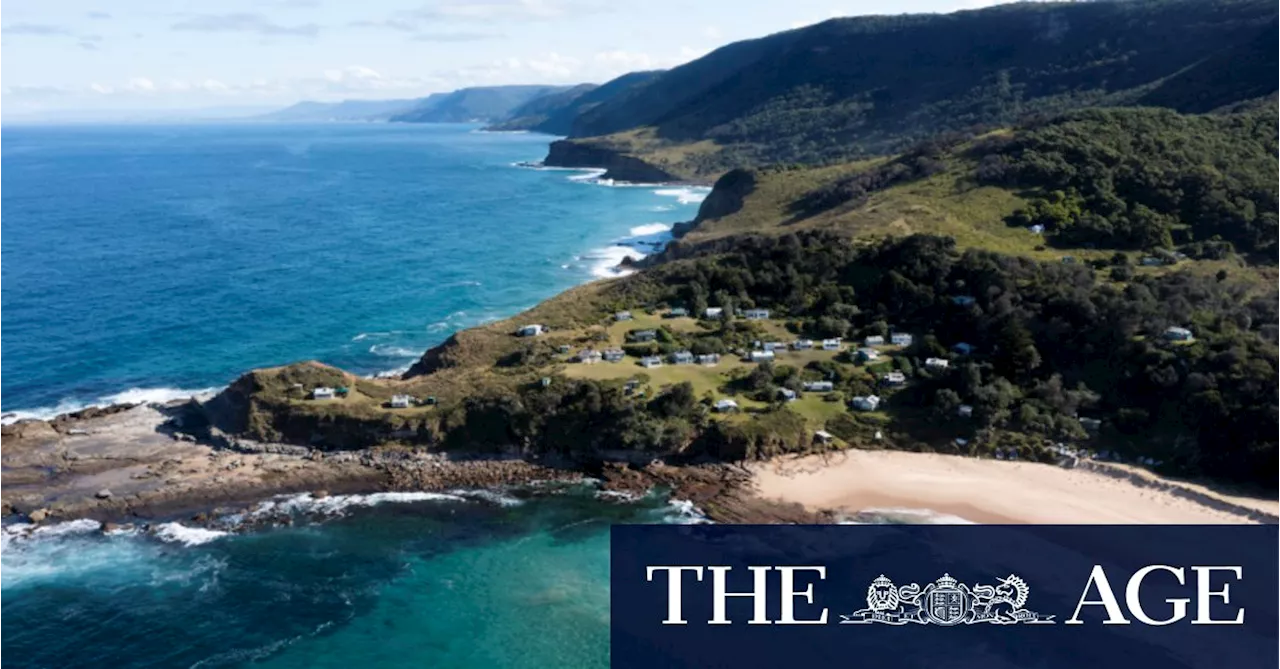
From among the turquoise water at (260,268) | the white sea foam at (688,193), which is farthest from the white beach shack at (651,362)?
the white sea foam at (688,193)

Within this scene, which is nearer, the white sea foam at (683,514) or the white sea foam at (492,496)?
the white sea foam at (683,514)

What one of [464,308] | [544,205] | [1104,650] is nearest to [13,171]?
[544,205]

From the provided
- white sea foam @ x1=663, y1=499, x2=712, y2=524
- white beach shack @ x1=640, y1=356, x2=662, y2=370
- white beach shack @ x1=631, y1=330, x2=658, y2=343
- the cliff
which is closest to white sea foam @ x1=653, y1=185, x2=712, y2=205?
the cliff

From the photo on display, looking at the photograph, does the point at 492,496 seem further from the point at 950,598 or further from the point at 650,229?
the point at 650,229

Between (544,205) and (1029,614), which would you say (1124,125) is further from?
(544,205)

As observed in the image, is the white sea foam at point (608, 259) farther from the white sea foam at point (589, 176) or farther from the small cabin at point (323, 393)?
the white sea foam at point (589, 176)
